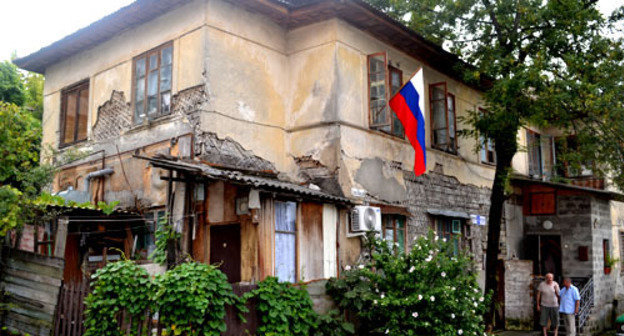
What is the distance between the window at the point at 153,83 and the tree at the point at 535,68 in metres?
6.20

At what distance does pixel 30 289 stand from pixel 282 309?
3.98 metres

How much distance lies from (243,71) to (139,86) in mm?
2378

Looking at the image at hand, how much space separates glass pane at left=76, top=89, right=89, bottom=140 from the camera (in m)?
13.0

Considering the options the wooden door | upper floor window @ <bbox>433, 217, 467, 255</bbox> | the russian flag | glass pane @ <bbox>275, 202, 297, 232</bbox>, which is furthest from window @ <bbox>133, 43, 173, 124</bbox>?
upper floor window @ <bbox>433, 217, 467, 255</bbox>

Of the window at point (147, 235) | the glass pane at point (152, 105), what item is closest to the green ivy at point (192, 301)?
the window at point (147, 235)

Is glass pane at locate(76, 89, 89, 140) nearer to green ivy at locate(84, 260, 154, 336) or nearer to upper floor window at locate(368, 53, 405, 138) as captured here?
green ivy at locate(84, 260, 154, 336)

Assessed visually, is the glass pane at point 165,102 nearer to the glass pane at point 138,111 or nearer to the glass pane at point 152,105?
the glass pane at point 152,105

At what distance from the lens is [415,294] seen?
9125mm

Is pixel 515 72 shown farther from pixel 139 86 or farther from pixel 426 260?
pixel 139 86

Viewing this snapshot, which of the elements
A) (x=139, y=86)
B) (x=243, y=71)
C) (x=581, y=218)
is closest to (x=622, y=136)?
(x=581, y=218)

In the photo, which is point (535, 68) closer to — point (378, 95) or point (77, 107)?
point (378, 95)

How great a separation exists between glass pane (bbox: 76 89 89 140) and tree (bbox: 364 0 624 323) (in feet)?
26.6

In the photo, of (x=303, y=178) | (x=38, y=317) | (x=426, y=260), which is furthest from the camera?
(x=303, y=178)

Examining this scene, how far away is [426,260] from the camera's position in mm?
9523
